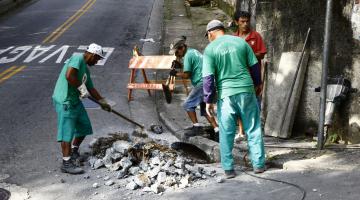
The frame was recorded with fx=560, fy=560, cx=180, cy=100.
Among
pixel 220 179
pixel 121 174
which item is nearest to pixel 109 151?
pixel 121 174

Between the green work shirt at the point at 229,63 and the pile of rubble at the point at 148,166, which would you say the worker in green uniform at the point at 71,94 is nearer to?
the pile of rubble at the point at 148,166

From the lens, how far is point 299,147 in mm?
7547

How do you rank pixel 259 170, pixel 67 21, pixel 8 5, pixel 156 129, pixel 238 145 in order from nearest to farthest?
1. pixel 259 170
2. pixel 238 145
3. pixel 156 129
4. pixel 67 21
5. pixel 8 5

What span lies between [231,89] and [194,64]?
209 cm

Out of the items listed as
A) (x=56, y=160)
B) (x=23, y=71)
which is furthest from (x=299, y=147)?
(x=23, y=71)

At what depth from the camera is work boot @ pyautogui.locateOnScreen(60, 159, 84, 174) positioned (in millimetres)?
7047

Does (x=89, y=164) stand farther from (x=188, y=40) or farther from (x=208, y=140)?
(x=188, y=40)

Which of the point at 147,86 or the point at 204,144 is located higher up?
the point at 147,86

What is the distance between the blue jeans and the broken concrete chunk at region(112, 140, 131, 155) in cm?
141

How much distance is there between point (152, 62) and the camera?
11320mm

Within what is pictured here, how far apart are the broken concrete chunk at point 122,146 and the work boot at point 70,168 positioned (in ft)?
1.80

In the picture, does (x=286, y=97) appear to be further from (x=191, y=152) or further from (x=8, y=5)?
(x=8, y=5)

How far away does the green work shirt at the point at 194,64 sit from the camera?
8.23 meters

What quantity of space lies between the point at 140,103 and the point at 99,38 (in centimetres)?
818
